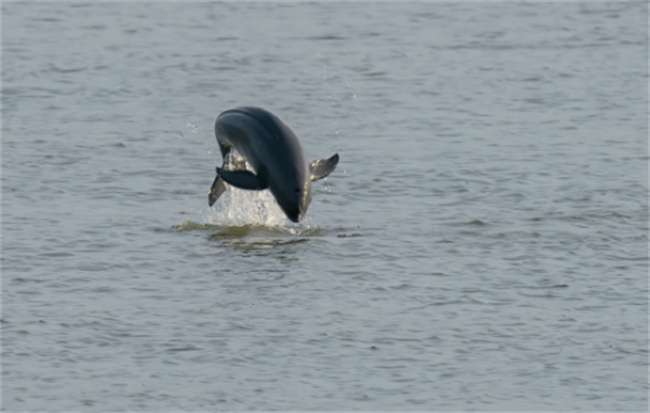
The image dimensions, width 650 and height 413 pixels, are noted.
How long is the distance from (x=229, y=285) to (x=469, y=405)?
3805 millimetres

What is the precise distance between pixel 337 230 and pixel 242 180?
5.18ft

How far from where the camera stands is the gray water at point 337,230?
12375 mm

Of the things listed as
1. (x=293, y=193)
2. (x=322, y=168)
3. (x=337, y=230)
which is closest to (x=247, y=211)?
(x=337, y=230)

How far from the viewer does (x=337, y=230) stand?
1727cm

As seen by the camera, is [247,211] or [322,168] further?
[247,211]

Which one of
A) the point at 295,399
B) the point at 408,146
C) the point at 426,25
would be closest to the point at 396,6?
the point at 426,25

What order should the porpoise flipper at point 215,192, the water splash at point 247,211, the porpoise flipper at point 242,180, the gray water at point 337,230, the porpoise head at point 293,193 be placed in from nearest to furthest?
the gray water at point 337,230 → the porpoise head at point 293,193 → the porpoise flipper at point 242,180 → the porpoise flipper at point 215,192 → the water splash at point 247,211

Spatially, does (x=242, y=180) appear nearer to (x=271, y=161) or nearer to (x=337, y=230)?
(x=271, y=161)

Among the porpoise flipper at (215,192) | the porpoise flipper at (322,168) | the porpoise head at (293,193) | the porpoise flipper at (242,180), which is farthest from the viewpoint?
the porpoise flipper at (215,192)

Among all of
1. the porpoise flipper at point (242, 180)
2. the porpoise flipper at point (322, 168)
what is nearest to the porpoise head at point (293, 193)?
the porpoise flipper at point (242, 180)

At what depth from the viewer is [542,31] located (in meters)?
32.6

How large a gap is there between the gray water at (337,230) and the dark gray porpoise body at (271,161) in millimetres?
634

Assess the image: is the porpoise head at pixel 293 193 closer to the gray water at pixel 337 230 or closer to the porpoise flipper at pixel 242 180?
the porpoise flipper at pixel 242 180

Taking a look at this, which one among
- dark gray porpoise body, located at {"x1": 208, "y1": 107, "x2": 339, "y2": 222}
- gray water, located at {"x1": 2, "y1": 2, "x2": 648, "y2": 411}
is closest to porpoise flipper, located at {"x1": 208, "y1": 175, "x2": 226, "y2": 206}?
gray water, located at {"x1": 2, "y1": 2, "x2": 648, "y2": 411}
